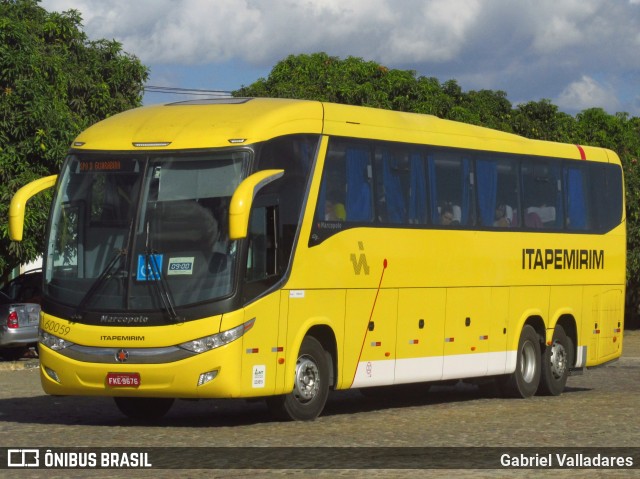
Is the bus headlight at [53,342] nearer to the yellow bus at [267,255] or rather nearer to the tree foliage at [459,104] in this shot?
the yellow bus at [267,255]

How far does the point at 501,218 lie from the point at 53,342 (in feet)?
24.4

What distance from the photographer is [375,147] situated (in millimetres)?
18641

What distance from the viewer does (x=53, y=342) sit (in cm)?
1652

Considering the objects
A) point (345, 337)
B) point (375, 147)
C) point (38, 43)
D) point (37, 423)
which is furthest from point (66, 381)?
point (38, 43)

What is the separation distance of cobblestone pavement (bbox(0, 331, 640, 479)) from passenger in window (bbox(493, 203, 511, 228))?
2.43 m

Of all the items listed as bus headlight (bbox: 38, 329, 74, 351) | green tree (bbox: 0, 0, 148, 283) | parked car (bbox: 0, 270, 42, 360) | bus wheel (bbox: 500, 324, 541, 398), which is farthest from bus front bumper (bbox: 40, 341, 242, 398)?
parked car (bbox: 0, 270, 42, 360)

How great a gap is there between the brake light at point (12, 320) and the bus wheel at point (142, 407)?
12.9m

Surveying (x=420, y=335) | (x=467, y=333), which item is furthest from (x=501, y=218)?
(x=420, y=335)

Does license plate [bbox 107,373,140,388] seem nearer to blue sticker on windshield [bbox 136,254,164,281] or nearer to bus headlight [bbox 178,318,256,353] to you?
bus headlight [bbox 178,318,256,353]

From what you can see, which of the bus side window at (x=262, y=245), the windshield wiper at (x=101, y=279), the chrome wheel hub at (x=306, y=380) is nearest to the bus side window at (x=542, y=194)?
the chrome wheel hub at (x=306, y=380)

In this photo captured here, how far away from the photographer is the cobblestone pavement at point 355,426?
12.4 metres

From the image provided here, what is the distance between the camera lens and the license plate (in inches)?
628

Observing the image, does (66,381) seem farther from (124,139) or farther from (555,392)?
(555,392)

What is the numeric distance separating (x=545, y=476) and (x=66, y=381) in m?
6.13
